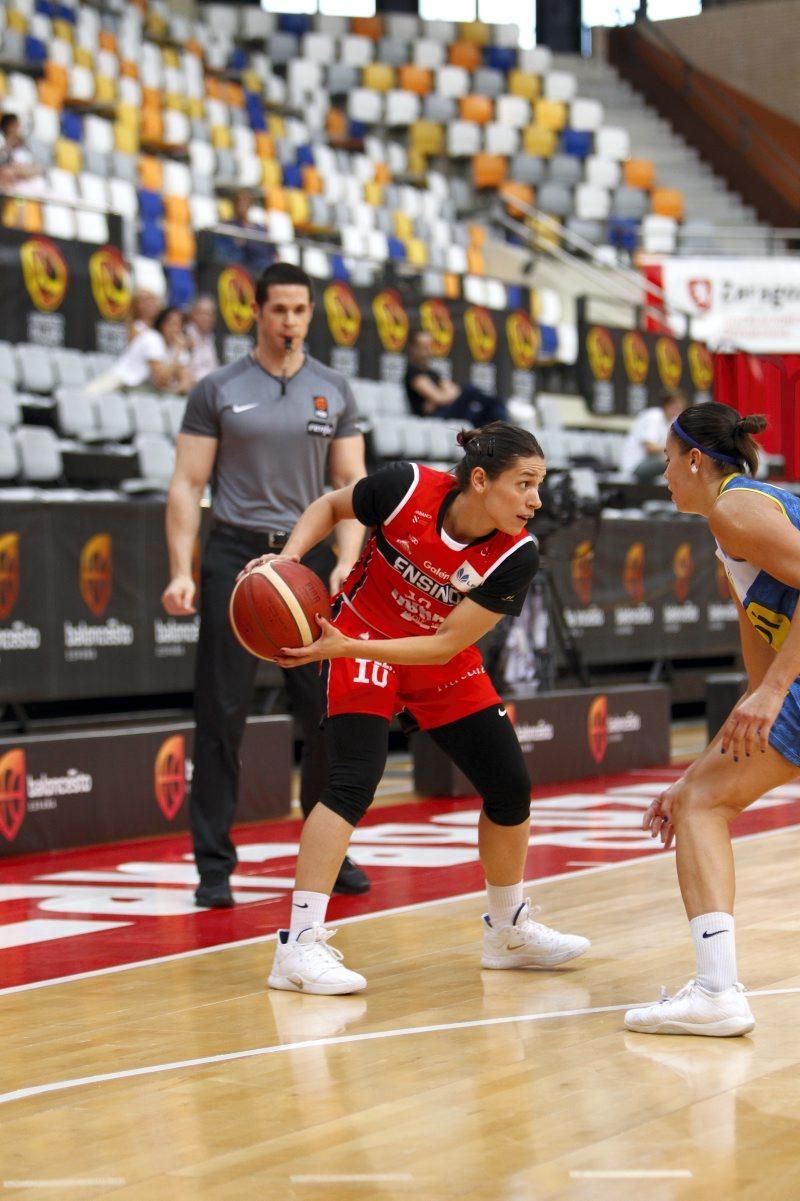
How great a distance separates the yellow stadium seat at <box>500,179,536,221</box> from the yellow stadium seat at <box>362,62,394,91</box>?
2.12 metres

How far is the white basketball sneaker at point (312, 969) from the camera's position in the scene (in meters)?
4.58

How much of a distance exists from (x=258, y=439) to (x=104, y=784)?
2.24 m

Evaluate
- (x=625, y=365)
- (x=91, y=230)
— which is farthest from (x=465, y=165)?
(x=91, y=230)

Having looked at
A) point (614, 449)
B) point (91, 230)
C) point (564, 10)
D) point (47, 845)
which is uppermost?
point (564, 10)

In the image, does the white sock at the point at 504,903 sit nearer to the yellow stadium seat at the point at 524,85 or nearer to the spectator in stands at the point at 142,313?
the spectator in stands at the point at 142,313

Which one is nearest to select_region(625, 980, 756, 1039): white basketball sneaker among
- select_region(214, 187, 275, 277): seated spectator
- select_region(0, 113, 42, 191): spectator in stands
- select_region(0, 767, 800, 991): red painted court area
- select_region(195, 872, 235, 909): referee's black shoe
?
select_region(0, 767, 800, 991): red painted court area

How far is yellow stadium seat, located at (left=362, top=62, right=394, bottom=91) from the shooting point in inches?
925

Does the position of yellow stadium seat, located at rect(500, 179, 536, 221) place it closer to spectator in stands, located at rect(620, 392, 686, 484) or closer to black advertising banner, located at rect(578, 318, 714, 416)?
black advertising banner, located at rect(578, 318, 714, 416)

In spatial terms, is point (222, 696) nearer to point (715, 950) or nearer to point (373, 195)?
point (715, 950)

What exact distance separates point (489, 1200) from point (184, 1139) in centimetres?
66

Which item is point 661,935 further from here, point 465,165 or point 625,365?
point 465,165

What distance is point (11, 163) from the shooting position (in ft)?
44.7

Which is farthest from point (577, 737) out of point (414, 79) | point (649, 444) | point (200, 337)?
point (414, 79)

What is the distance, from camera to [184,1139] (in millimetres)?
3264
